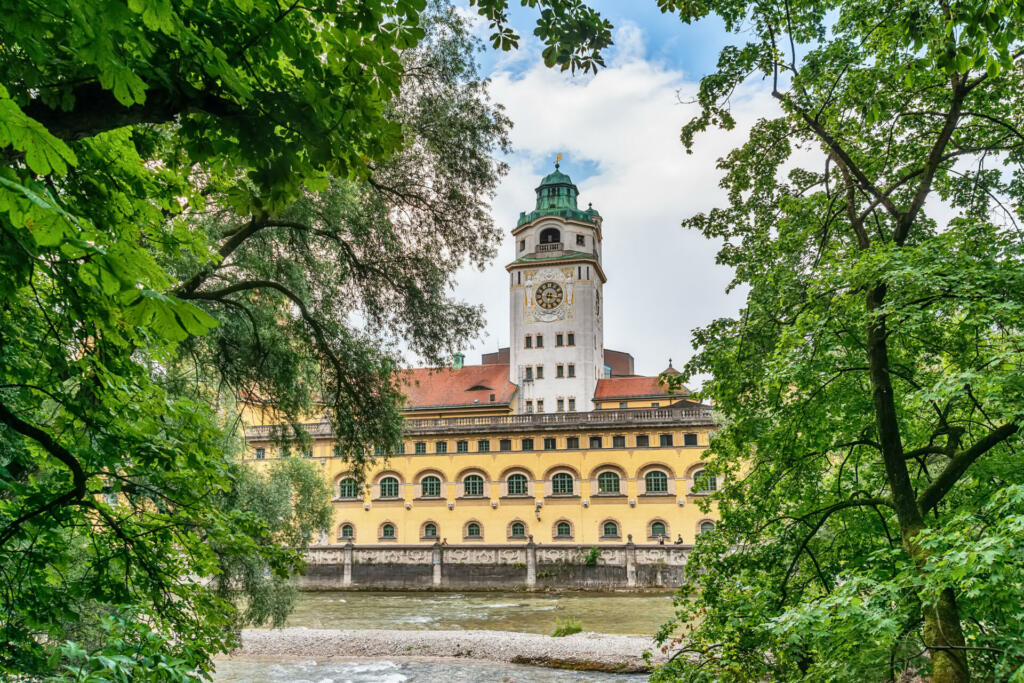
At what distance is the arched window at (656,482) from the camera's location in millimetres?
37875

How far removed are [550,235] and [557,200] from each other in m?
3.35

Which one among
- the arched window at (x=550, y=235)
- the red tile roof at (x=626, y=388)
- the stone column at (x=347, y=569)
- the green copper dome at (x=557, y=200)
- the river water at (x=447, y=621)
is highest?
the green copper dome at (x=557, y=200)

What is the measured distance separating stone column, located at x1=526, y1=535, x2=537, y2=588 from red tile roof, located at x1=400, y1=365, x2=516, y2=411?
11.6 metres

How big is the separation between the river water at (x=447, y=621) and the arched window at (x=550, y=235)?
24642 millimetres

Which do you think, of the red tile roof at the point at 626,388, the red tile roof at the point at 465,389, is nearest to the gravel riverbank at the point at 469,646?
the red tile roof at the point at 465,389

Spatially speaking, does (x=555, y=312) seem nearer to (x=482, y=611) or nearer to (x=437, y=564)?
(x=437, y=564)

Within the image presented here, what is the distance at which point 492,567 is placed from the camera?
36.0 m

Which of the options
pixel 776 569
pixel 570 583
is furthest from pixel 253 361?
pixel 570 583

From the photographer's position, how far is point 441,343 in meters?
10.9

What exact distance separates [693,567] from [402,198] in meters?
6.39

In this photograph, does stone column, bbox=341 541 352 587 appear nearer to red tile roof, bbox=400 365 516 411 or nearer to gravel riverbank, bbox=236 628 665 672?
red tile roof, bbox=400 365 516 411

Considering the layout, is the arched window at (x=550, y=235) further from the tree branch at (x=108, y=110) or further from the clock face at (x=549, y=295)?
the tree branch at (x=108, y=110)

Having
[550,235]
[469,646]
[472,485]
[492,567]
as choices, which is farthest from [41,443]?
[550,235]

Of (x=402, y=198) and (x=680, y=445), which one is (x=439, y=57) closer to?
(x=402, y=198)
